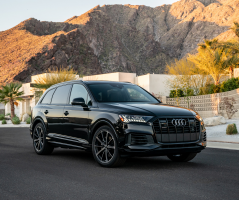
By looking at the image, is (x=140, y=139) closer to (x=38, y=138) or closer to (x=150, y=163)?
(x=150, y=163)

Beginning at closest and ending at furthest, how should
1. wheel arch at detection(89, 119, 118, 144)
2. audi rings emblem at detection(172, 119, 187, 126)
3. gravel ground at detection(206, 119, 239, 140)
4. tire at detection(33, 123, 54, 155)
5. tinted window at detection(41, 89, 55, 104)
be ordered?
audi rings emblem at detection(172, 119, 187, 126) < wheel arch at detection(89, 119, 118, 144) < tire at detection(33, 123, 54, 155) < tinted window at detection(41, 89, 55, 104) < gravel ground at detection(206, 119, 239, 140)

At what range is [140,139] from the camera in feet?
22.1

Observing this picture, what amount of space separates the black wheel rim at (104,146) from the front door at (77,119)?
436 millimetres

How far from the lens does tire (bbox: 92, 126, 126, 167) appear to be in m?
6.97

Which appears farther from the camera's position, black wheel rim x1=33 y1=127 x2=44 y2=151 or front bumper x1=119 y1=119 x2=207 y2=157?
black wheel rim x1=33 y1=127 x2=44 y2=151

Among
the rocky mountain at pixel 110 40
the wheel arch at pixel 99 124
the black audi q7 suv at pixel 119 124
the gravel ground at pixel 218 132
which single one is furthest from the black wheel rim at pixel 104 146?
the rocky mountain at pixel 110 40

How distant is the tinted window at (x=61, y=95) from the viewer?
908 centimetres

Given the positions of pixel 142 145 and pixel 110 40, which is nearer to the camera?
pixel 142 145

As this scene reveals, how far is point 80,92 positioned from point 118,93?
0.95 meters

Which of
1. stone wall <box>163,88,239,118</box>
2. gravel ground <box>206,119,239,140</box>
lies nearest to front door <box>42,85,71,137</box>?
gravel ground <box>206,119,239,140</box>

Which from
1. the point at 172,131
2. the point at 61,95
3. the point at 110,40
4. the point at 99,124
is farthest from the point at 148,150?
the point at 110,40

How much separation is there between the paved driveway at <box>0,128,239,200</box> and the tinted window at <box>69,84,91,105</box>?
1469 mm

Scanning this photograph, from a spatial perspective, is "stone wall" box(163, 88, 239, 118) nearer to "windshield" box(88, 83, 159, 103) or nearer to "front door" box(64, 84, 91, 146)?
"windshield" box(88, 83, 159, 103)

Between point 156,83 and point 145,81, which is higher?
point 145,81
